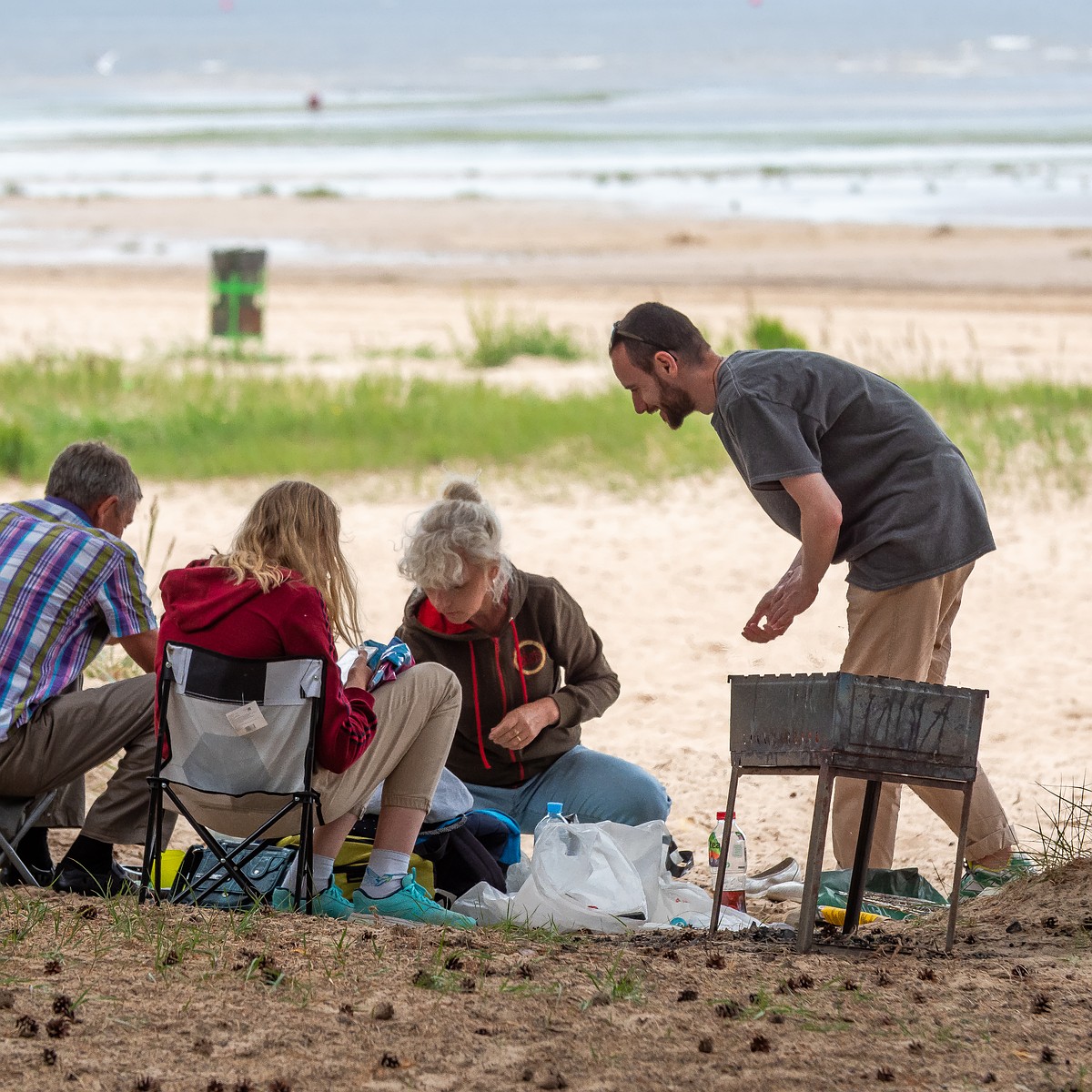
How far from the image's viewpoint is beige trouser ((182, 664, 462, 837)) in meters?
3.75

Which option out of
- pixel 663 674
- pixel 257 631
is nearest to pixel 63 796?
pixel 257 631

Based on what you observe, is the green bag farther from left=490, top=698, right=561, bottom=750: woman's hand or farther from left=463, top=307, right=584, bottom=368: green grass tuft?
left=463, top=307, right=584, bottom=368: green grass tuft

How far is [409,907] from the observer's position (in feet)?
12.5

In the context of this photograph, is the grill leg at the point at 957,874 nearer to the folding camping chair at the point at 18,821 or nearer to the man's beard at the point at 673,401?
the man's beard at the point at 673,401

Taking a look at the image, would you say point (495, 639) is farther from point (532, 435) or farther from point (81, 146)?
point (81, 146)

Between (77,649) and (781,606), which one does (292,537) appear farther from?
(781,606)

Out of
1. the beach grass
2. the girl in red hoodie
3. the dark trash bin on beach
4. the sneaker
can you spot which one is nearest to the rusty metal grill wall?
the girl in red hoodie

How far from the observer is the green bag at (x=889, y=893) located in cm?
422

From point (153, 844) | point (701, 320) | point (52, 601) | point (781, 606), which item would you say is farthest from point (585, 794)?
point (701, 320)

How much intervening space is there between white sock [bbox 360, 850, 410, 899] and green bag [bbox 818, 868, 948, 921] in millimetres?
1090

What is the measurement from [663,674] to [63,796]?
123 inches

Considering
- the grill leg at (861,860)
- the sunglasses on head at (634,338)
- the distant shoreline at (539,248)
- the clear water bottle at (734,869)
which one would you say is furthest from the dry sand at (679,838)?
the distant shoreline at (539,248)

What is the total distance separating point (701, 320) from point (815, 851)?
14.5 metres

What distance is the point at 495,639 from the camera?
14.3 ft
